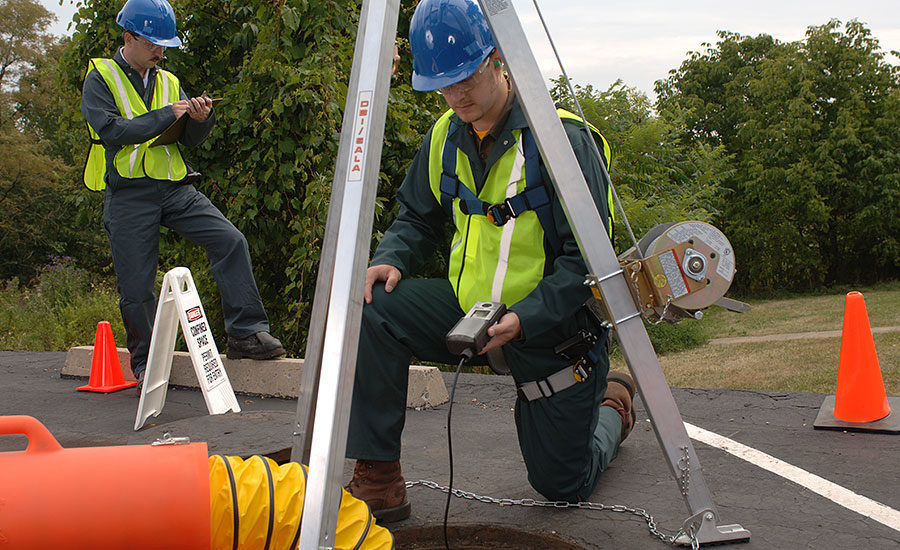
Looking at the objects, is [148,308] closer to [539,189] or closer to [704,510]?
[539,189]

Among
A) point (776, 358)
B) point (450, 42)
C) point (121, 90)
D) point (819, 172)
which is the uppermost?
point (121, 90)

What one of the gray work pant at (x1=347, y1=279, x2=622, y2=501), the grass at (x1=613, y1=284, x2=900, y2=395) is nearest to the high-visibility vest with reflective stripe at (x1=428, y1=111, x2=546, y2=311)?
the gray work pant at (x1=347, y1=279, x2=622, y2=501)

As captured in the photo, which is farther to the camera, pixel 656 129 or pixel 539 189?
pixel 656 129

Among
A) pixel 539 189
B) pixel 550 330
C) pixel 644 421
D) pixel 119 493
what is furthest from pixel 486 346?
pixel 644 421

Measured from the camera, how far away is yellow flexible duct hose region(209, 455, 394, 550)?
254 centimetres

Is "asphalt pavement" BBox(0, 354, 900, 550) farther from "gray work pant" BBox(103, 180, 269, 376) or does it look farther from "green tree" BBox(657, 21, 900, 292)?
"green tree" BBox(657, 21, 900, 292)

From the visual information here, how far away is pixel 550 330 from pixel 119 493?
1.59m

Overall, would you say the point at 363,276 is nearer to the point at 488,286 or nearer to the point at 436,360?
the point at 488,286

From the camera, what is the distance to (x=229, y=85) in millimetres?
7832

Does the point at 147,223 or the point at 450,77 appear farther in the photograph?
the point at 147,223

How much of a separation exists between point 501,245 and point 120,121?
329 centimetres

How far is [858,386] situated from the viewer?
4707 mm

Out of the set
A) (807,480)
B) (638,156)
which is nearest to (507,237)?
(807,480)

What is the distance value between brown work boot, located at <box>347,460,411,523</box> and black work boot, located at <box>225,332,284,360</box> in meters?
2.62
